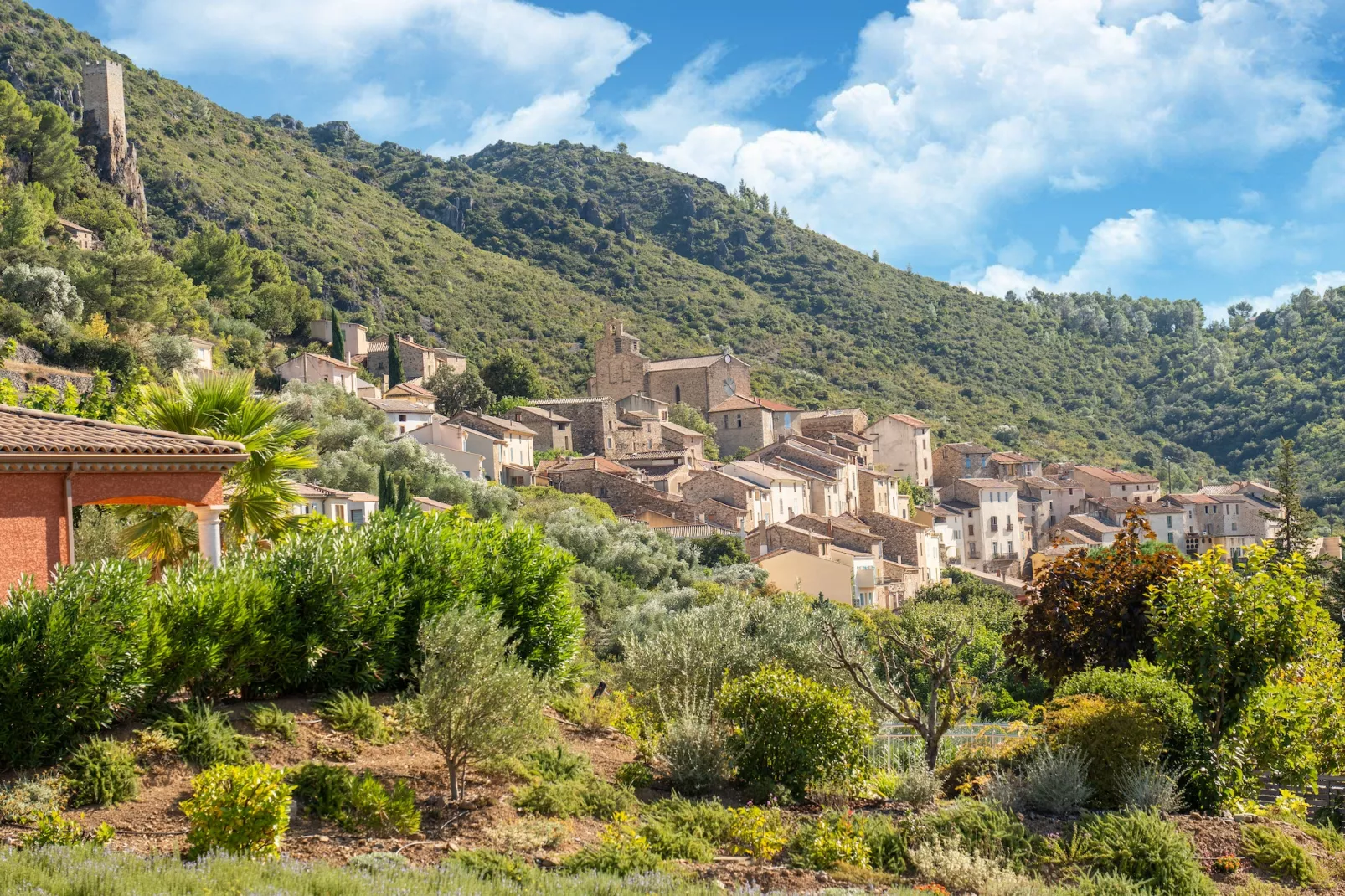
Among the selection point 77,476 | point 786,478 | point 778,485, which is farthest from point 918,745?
point 786,478

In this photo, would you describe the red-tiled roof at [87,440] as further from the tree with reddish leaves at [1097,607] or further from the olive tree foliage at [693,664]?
the tree with reddish leaves at [1097,607]

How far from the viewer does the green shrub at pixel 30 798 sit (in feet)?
27.7

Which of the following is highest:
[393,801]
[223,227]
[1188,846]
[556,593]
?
[223,227]

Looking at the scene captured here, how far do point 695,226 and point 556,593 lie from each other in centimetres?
14656

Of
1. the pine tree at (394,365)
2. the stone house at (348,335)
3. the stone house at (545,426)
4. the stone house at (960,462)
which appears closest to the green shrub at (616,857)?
the stone house at (545,426)

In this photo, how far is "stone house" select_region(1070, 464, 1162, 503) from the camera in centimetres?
9144

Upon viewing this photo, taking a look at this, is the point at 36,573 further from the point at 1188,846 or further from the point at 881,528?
the point at 881,528

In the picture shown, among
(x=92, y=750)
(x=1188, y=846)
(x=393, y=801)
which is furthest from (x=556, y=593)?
(x=1188, y=846)

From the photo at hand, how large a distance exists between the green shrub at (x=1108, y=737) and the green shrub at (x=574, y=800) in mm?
4295

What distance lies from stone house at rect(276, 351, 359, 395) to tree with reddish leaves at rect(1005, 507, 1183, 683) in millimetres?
53425

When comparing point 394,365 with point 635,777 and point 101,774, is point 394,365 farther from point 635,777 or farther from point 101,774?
point 101,774

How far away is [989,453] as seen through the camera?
8956 centimetres

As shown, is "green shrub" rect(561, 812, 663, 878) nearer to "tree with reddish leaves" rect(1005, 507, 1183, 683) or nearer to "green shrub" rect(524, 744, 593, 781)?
"green shrub" rect(524, 744, 593, 781)

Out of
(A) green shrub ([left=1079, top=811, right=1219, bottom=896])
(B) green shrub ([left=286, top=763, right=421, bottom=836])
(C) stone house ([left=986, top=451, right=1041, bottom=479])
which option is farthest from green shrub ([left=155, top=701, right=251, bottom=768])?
(C) stone house ([left=986, top=451, right=1041, bottom=479])
